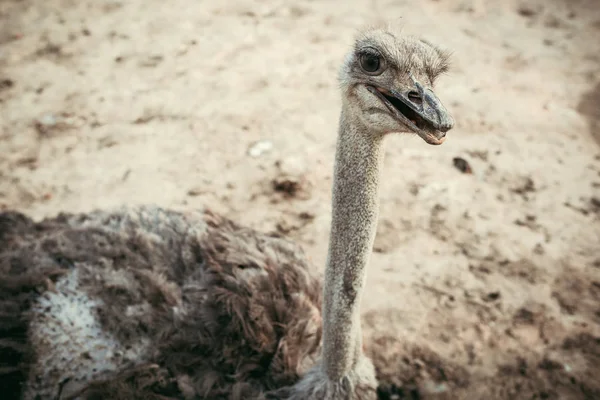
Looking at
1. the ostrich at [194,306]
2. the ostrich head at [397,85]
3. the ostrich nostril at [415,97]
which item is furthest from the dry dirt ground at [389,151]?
the ostrich nostril at [415,97]

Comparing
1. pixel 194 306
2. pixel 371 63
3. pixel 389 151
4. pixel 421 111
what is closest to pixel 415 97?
pixel 421 111

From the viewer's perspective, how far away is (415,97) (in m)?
1.42

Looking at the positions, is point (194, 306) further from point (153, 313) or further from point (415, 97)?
point (415, 97)

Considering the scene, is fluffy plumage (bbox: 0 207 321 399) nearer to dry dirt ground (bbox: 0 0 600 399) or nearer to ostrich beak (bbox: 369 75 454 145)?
dry dirt ground (bbox: 0 0 600 399)

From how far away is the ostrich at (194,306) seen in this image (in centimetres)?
170

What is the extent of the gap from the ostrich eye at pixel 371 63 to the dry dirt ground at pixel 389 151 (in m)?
0.99

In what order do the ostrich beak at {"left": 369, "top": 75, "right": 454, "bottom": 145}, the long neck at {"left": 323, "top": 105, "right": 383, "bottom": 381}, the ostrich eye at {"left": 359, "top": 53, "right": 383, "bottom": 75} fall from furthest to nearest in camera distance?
the long neck at {"left": 323, "top": 105, "right": 383, "bottom": 381}, the ostrich eye at {"left": 359, "top": 53, "right": 383, "bottom": 75}, the ostrich beak at {"left": 369, "top": 75, "right": 454, "bottom": 145}

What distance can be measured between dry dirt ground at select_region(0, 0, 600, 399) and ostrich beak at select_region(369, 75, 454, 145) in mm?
1068

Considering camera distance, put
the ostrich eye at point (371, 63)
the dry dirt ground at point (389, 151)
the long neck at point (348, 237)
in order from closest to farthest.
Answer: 1. the ostrich eye at point (371, 63)
2. the long neck at point (348, 237)
3. the dry dirt ground at point (389, 151)

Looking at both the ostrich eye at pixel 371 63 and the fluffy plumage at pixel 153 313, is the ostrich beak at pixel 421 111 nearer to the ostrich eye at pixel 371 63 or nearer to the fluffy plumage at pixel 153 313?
the ostrich eye at pixel 371 63

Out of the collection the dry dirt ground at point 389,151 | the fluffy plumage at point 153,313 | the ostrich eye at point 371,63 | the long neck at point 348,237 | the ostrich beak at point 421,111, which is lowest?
the dry dirt ground at point 389,151

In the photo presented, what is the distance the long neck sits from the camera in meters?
1.60

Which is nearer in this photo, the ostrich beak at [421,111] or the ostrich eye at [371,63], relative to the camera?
the ostrich beak at [421,111]

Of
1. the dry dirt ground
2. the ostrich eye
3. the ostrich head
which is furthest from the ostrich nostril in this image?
the dry dirt ground
